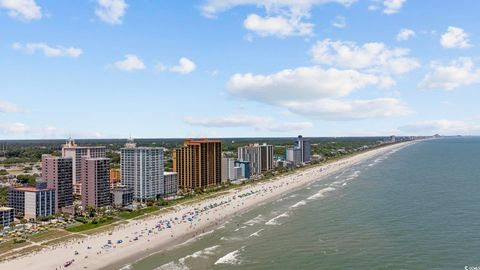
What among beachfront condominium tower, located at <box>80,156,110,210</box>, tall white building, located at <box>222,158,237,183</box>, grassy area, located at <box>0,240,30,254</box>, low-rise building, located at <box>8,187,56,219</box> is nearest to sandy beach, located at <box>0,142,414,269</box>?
grassy area, located at <box>0,240,30,254</box>

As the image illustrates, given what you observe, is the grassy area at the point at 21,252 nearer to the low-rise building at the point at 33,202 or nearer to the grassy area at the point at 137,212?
the grassy area at the point at 137,212

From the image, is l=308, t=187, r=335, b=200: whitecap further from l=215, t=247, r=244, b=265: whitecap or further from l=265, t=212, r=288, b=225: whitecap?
l=215, t=247, r=244, b=265: whitecap

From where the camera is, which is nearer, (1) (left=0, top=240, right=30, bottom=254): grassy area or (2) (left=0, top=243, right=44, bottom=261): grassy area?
(2) (left=0, top=243, right=44, bottom=261): grassy area

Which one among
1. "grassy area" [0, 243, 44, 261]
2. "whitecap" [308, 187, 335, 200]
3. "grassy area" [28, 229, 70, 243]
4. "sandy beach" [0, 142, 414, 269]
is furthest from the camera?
"whitecap" [308, 187, 335, 200]

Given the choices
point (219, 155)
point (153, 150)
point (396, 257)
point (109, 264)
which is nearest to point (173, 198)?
point (153, 150)

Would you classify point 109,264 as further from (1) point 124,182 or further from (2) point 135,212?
(1) point 124,182

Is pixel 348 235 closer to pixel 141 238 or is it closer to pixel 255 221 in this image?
pixel 255 221
